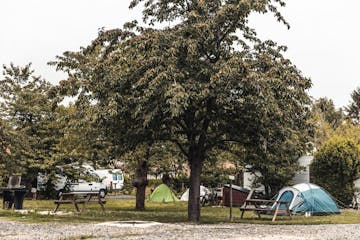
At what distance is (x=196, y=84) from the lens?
1415cm

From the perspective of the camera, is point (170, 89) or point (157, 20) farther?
point (157, 20)

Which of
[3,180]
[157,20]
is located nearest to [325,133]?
[3,180]

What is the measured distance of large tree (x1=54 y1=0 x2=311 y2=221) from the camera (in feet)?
45.5

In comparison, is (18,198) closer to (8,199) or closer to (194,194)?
(8,199)

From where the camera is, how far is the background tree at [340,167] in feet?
86.7

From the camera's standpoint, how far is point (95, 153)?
22.8 meters

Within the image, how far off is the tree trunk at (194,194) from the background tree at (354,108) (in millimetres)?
43602

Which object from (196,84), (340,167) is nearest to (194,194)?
(196,84)

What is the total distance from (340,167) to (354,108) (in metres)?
33.5

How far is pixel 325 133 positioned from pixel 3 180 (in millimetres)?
30219

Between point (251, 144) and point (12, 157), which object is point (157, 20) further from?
point (12, 157)

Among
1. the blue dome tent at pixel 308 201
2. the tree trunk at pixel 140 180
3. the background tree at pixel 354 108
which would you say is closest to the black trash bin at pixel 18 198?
the tree trunk at pixel 140 180

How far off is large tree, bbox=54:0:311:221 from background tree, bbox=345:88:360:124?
4270cm

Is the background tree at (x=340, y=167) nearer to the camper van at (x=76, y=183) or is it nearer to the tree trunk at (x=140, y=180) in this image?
the tree trunk at (x=140, y=180)
